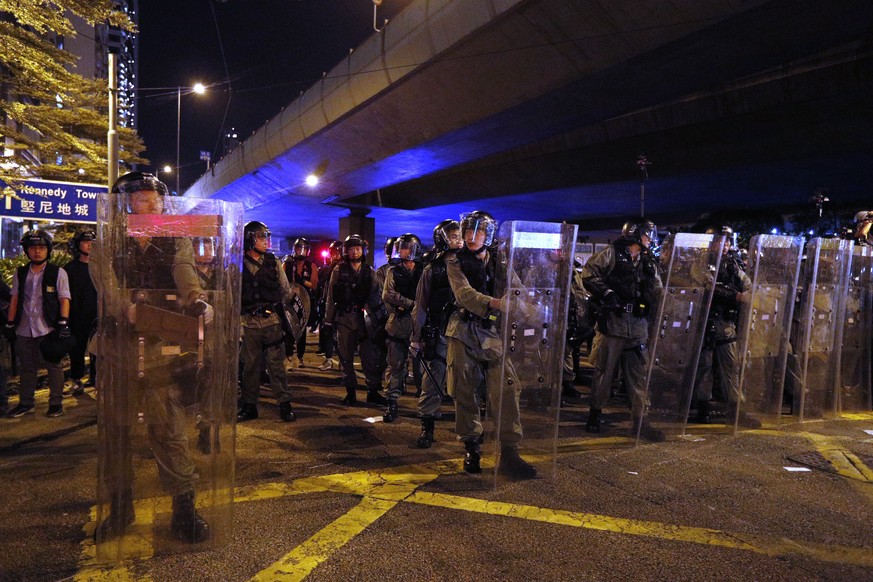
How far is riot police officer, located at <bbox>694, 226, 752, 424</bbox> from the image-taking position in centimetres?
652

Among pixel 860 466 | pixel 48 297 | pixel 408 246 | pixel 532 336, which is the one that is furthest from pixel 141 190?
pixel 860 466

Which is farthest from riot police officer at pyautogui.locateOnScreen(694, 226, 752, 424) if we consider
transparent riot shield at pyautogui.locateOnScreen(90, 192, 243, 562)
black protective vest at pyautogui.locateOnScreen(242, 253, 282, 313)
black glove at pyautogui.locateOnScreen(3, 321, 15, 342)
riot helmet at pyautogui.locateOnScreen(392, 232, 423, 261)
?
black glove at pyautogui.locateOnScreen(3, 321, 15, 342)

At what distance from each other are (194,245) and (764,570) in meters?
3.49

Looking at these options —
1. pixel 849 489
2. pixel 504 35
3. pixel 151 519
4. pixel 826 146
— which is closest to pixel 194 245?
pixel 151 519

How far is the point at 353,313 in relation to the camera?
7.36 m

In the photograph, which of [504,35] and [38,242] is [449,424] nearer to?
[38,242]

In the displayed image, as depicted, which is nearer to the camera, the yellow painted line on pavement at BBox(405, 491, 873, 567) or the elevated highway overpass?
the yellow painted line on pavement at BBox(405, 491, 873, 567)

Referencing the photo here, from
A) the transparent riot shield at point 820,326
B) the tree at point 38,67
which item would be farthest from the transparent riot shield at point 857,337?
the tree at point 38,67

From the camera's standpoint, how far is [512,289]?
4266 mm

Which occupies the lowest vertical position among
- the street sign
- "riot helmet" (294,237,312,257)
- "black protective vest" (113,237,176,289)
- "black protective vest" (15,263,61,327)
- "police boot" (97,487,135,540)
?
"police boot" (97,487,135,540)

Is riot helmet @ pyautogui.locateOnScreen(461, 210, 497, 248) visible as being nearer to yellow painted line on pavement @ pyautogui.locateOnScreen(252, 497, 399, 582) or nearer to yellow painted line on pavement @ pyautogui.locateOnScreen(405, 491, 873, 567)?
yellow painted line on pavement @ pyautogui.locateOnScreen(405, 491, 873, 567)

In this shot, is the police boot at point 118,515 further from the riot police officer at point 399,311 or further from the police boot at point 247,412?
the riot police officer at point 399,311

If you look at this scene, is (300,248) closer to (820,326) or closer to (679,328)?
(679,328)

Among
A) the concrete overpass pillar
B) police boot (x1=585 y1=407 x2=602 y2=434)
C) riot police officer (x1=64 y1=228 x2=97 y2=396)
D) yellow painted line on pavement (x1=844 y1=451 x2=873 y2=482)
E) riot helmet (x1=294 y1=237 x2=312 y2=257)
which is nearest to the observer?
yellow painted line on pavement (x1=844 y1=451 x2=873 y2=482)
